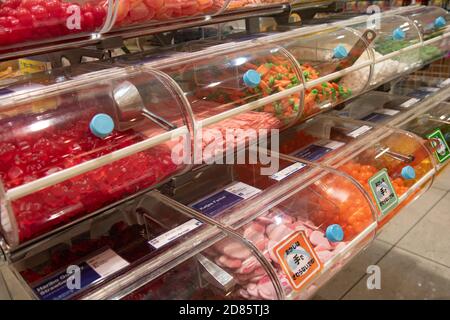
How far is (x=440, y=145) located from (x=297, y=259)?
1300 millimetres

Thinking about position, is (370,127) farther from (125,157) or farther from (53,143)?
(53,143)

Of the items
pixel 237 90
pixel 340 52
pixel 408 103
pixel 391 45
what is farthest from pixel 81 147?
pixel 408 103

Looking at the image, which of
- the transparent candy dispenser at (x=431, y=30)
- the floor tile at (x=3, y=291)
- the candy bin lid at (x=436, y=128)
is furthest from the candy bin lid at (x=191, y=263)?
the transparent candy dispenser at (x=431, y=30)

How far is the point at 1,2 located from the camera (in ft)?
3.59

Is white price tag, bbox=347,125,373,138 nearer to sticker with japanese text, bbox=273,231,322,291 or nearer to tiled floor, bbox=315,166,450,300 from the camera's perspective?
tiled floor, bbox=315,166,450,300

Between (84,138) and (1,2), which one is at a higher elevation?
(1,2)

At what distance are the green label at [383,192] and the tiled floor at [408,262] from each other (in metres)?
0.75

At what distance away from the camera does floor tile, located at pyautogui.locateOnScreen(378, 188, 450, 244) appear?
2723mm

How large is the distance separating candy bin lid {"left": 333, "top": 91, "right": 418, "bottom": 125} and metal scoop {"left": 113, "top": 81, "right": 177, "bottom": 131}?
1439mm

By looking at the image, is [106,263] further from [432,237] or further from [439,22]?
[439,22]

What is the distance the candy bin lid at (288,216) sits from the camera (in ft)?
4.38
